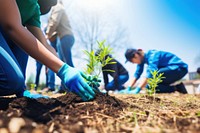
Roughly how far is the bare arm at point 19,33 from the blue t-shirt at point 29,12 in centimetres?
45

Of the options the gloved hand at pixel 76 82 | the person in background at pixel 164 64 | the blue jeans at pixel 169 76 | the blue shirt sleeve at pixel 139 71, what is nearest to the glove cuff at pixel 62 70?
the gloved hand at pixel 76 82

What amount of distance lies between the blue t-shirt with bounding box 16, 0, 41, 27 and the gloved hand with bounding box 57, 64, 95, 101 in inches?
32.7

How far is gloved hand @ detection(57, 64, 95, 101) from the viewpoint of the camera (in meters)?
1.86

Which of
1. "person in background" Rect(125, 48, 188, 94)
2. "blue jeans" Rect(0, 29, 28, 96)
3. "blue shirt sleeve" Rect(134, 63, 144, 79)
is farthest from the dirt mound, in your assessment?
"blue shirt sleeve" Rect(134, 63, 144, 79)

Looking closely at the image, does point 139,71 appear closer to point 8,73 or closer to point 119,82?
point 119,82

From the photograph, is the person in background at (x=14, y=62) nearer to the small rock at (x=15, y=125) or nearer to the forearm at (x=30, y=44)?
the forearm at (x=30, y=44)

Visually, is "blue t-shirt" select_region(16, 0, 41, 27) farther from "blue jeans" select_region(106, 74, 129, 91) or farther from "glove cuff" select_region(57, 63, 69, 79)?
"blue jeans" select_region(106, 74, 129, 91)

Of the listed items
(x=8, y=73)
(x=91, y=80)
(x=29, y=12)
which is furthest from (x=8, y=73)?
(x=29, y=12)

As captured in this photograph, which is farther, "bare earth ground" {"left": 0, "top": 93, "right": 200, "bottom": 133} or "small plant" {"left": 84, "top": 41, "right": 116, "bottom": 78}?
"small plant" {"left": 84, "top": 41, "right": 116, "bottom": 78}

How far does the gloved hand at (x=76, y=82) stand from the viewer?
186cm

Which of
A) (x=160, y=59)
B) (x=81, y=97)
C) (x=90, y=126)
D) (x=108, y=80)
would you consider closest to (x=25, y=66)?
(x=81, y=97)

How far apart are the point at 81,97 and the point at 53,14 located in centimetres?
409

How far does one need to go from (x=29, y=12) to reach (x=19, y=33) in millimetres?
665

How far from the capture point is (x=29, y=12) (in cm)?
243
